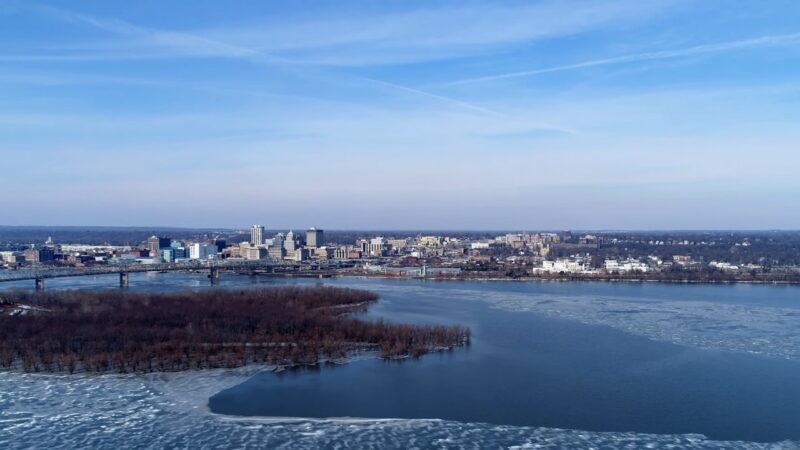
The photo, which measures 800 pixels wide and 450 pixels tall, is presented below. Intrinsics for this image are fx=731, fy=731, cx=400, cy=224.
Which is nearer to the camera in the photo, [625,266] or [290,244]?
[625,266]

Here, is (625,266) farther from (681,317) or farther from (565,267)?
(681,317)

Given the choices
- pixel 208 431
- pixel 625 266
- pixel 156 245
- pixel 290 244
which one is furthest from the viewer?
pixel 290 244

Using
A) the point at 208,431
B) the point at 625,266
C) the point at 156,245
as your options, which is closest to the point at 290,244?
the point at 156,245

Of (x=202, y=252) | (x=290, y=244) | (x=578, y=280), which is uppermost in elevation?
(x=290, y=244)

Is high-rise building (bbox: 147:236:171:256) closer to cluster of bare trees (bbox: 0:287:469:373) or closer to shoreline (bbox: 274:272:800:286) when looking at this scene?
shoreline (bbox: 274:272:800:286)

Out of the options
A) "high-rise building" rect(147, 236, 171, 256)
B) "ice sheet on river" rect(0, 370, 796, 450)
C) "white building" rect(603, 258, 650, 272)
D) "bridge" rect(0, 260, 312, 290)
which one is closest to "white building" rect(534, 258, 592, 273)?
"white building" rect(603, 258, 650, 272)

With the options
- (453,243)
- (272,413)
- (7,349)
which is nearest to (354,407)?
(272,413)

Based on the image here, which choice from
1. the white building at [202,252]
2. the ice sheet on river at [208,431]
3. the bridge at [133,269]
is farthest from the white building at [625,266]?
the ice sheet on river at [208,431]

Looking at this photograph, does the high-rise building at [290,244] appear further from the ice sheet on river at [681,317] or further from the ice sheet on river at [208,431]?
the ice sheet on river at [208,431]
